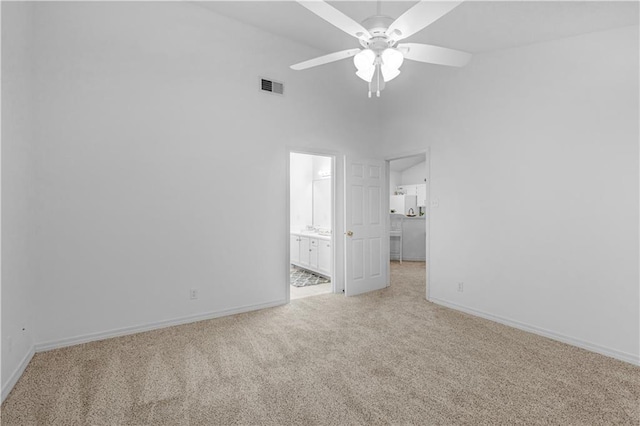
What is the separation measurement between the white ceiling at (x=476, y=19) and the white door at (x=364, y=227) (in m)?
1.82

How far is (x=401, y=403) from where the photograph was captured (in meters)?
2.10

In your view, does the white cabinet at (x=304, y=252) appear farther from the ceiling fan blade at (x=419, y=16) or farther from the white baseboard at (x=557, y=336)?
the ceiling fan blade at (x=419, y=16)

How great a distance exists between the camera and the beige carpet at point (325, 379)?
6.52 ft

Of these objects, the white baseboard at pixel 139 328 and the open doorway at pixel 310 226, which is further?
the open doorway at pixel 310 226

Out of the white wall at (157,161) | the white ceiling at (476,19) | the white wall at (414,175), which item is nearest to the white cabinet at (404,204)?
the white wall at (414,175)

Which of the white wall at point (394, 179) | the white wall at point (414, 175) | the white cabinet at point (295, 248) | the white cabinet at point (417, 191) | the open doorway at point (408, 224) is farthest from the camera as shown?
the white wall at point (394, 179)

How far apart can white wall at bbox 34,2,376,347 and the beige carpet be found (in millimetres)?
547

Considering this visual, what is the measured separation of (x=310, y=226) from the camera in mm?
7059

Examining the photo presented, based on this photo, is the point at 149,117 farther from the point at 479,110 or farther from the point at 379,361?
the point at 479,110

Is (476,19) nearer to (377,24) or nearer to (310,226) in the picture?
(377,24)

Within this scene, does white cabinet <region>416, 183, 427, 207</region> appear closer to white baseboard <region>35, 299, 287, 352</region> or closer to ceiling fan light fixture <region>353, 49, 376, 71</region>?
white baseboard <region>35, 299, 287, 352</region>

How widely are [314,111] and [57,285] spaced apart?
3.52 m

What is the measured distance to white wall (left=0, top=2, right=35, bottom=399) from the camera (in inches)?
87.0

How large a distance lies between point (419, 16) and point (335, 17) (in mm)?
478
